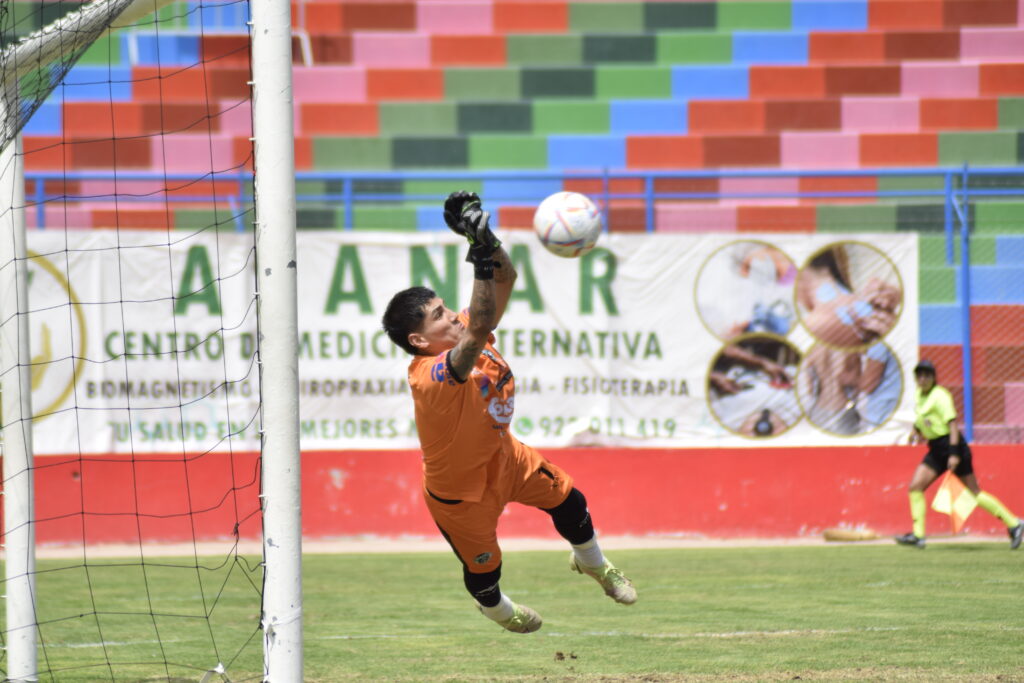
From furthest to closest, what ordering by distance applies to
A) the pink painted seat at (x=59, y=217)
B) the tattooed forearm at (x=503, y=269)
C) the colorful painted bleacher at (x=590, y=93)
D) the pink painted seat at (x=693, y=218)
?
the colorful painted bleacher at (x=590, y=93)
the pink painted seat at (x=693, y=218)
the pink painted seat at (x=59, y=217)
the tattooed forearm at (x=503, y=269)

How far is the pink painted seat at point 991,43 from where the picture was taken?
1778 cm

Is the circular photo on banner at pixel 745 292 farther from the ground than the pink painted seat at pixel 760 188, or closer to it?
closer to it

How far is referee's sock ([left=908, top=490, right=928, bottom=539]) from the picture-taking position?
42.2 ft

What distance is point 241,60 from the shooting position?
57.9 ft

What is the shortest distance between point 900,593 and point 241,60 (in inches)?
458

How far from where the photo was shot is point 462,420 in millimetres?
6266

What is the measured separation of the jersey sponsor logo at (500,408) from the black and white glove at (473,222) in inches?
36.1

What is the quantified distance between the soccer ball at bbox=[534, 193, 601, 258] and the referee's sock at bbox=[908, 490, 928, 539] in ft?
24.6

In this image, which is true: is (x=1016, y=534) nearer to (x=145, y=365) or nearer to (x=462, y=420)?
(x=462, y=420)

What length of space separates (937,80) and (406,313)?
43.8ft

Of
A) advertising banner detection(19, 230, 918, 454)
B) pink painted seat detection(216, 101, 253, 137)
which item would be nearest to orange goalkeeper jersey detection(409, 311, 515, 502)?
advertising banner detection(19, 230, 918, 454)

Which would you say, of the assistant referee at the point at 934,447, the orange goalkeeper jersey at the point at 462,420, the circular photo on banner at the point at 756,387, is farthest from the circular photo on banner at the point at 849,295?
the orange goalkeeper jersey at the point at 462,420

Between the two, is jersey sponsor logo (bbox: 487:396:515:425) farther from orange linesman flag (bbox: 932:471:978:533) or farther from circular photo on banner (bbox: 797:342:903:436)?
circular photo on banner (bbox: 797:342:903:436)

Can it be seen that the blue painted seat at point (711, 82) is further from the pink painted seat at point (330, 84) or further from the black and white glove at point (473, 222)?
the black and white glove at point (473, 222)
